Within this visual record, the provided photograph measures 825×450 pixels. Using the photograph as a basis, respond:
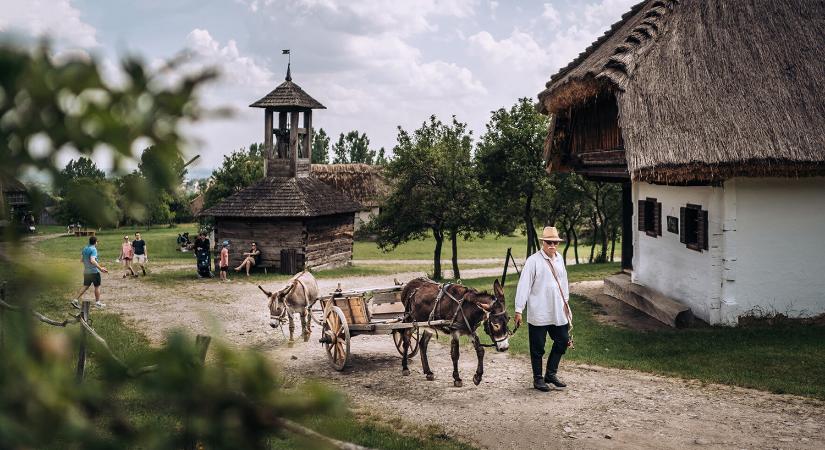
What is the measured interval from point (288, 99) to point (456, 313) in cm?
2041

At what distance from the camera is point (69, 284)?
1.44 meters

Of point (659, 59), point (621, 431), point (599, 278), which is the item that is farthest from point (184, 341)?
point (599, 278)

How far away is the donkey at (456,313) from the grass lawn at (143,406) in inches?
68.2

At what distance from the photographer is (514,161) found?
25.6 meters

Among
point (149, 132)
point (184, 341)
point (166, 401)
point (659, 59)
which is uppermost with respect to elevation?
point (659, 59)

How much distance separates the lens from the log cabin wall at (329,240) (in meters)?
Result: 26.4

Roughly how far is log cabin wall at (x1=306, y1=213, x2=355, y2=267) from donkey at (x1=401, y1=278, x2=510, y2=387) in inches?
652

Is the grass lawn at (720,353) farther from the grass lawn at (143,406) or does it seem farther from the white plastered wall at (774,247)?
the grass lawn at (143,406)

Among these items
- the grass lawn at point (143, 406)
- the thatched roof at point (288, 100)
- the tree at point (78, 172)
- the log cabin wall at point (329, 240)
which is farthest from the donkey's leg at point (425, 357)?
the thatched roof at point (288, 100)

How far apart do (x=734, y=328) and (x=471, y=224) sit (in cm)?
1461

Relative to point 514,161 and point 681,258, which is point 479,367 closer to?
point 681,258

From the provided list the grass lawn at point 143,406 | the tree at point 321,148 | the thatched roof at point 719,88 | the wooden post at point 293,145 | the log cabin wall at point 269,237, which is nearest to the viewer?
the grass lawn at point 143,406

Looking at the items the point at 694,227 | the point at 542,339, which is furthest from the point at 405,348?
the point at 694,227

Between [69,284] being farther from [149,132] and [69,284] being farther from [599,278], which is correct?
[599,278]
